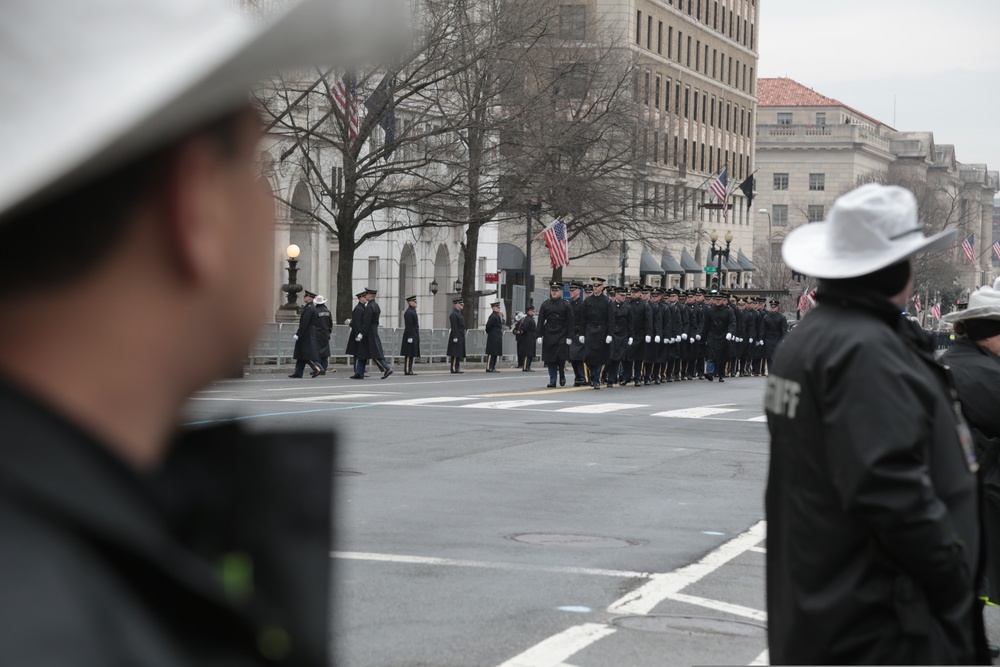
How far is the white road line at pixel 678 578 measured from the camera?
8.16 meters

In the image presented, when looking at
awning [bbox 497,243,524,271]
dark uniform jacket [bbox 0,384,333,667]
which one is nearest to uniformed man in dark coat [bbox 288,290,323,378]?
dark uniform jacket [bbox 0,384,333,667]

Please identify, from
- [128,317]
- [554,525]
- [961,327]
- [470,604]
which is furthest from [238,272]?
[554,525]

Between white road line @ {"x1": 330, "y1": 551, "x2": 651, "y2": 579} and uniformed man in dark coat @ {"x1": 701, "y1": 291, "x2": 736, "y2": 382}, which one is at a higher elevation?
uniformed man in dark coat @ {"x1": 701, "y1": 291, "x2": 736, "y2": 382}

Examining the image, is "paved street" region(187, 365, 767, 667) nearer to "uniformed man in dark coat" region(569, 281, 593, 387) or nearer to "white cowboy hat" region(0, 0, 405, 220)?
"white cowboy hat" region(0, 0, 405, 220)

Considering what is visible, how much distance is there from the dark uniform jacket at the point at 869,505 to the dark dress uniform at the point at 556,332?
27221mm

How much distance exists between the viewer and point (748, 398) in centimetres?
2948

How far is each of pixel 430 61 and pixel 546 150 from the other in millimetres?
5006

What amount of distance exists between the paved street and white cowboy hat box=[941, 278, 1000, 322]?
1820mm

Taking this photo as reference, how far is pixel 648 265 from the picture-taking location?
90.9 m

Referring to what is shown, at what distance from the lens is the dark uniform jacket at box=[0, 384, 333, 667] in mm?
815

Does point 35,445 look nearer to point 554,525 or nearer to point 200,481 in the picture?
point 200,481

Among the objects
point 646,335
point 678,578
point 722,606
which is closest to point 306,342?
point 646,335

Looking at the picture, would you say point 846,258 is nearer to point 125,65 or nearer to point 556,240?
point 125,65

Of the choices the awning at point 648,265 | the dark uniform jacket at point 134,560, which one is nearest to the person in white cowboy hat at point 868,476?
the dark uniform jacket at point 134,560
